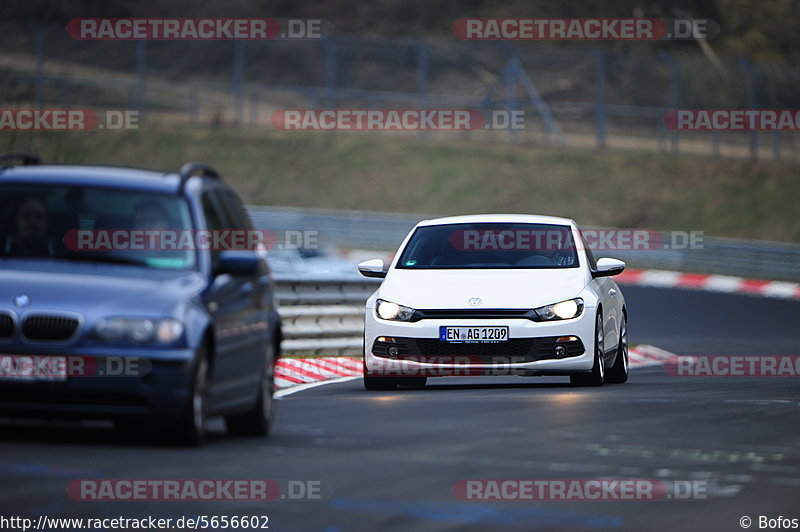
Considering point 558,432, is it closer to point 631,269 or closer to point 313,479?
point 313,479

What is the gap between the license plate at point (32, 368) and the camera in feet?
30.1

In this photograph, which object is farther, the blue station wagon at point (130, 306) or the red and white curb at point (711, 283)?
the red and white curb at point (711, 283)

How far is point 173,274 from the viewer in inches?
391

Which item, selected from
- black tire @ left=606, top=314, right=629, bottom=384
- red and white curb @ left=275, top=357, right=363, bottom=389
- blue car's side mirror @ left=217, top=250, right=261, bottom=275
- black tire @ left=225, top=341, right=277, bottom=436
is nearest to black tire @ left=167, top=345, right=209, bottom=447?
blue car's side mirror @ left=217, top=250, right=261, bottom=275

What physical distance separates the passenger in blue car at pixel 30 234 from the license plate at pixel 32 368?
105cm

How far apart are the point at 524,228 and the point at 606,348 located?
139 centimetres

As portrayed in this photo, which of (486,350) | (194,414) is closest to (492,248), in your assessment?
(486,350)

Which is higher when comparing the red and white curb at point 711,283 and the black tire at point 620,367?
the black tire at point 620,367

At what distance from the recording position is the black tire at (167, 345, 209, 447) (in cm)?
944

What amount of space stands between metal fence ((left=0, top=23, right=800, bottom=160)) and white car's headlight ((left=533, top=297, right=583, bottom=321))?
89.0 ft

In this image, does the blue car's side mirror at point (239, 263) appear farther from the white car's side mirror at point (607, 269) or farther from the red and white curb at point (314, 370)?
the white car's side mirror at point (607, 269)

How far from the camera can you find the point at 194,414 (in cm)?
951

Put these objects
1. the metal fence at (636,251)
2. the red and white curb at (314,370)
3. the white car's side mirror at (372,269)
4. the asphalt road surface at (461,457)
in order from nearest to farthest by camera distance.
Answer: the asphalt road surface at (461,457) < the white car's side mirror at (372,269) < the red and white curb at (314,370) < the metal fence at (636,251)

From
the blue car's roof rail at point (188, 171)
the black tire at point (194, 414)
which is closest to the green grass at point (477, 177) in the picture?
the blue car's roof rail at point (188, 171)
